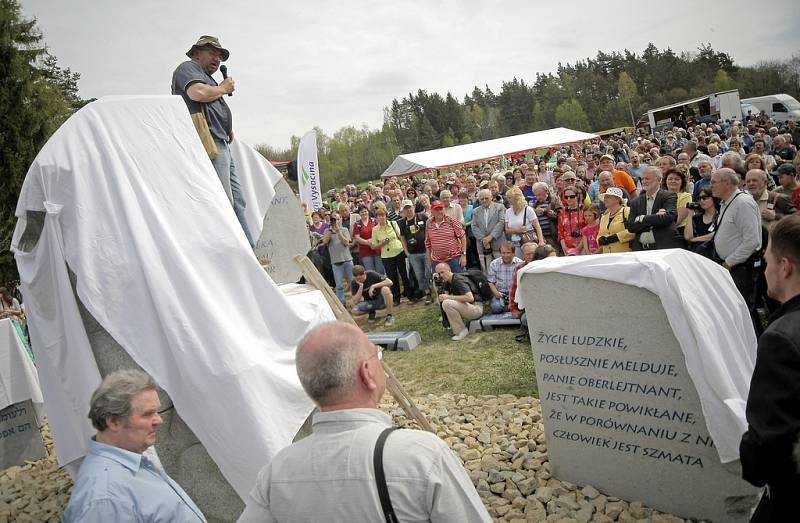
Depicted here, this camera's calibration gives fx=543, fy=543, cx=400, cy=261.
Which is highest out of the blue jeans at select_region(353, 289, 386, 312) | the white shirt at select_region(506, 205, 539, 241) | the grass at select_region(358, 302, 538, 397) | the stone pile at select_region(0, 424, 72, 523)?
the white shirt at select_region(506, 205, 539, 241)

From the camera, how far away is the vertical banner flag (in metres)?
15.4

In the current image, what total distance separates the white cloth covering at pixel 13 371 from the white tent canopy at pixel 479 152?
22563 millimetres

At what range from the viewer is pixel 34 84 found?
17234mm

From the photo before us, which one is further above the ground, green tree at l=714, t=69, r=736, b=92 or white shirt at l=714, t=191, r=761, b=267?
green tree at l=714, t=69, r=736, b=92

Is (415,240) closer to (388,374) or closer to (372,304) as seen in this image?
(372,304)

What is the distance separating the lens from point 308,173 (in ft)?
50.6

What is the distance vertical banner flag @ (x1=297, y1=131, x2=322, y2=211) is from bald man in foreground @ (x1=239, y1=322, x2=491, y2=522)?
1382cm

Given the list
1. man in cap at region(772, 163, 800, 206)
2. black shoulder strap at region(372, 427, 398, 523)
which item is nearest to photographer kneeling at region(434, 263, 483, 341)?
man in cap at region(772, 163, 800, 206)

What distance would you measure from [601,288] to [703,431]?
107 cm

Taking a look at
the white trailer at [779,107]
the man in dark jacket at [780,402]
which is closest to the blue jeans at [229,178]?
the man in dark jacket at [780,402]

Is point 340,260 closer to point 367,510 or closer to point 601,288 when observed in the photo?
point 601,288

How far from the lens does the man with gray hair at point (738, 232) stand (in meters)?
5.54

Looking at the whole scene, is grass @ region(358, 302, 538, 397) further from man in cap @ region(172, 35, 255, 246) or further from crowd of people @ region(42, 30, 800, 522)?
man in cap @ region(172, 35, 255, 246)

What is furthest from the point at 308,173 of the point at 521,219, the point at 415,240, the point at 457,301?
the point at 457,301
